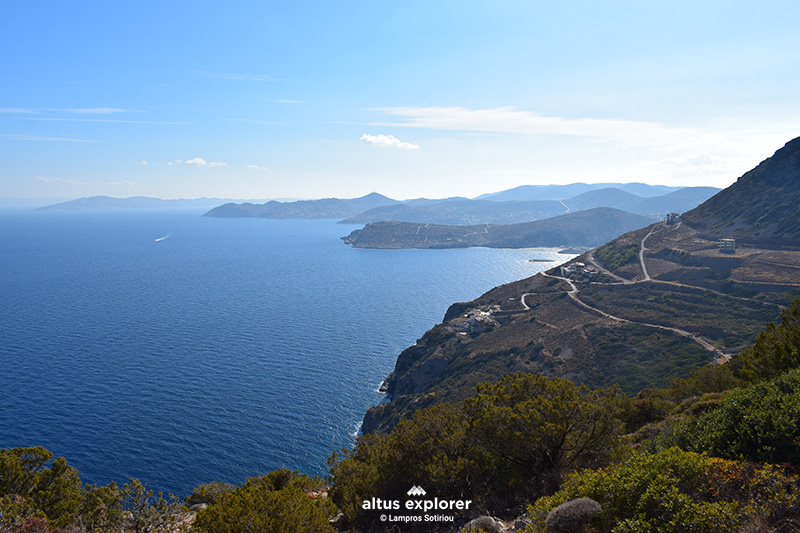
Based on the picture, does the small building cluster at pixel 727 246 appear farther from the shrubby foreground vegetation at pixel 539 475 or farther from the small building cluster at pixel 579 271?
the shrubby foreground vegetation at pixel 539 475

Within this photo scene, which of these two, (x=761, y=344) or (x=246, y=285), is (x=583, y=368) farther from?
(x=246, y=285)

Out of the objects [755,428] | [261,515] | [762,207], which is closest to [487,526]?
[261,515]

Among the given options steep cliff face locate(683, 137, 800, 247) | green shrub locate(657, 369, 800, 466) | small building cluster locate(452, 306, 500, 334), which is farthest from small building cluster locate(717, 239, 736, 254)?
green shrub locate(657, 369, 800, 466)

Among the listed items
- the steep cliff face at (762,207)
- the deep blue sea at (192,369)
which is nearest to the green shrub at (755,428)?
the deep blue sea at (192,369)

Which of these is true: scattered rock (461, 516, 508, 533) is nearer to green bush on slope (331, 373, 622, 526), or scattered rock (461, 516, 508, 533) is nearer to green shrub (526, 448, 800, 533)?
green shrub (526, 448, 800, 533)

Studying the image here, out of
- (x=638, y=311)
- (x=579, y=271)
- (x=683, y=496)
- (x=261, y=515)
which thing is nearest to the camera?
(x=683, y=496)

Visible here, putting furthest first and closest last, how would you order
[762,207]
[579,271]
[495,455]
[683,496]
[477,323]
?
[579,271], [762,207], [477,323], [495,455], [683,496]

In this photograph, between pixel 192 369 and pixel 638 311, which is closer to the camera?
pixel 638 311

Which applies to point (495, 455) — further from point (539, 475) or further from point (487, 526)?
point (487, 526)
